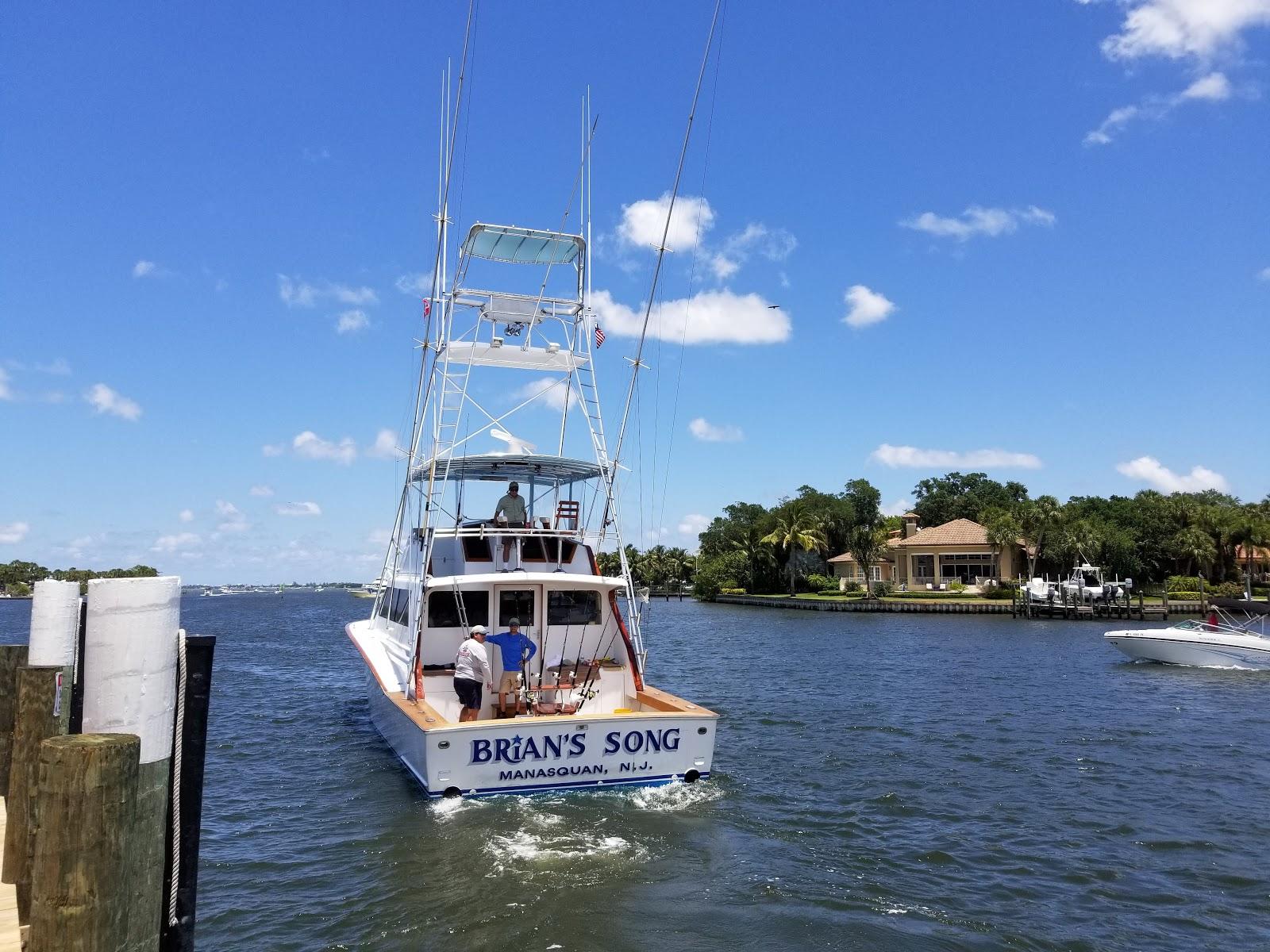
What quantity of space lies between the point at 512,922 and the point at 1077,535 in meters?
65.8

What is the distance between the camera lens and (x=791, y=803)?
11.4m

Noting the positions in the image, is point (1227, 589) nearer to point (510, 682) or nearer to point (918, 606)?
point (918, 606)

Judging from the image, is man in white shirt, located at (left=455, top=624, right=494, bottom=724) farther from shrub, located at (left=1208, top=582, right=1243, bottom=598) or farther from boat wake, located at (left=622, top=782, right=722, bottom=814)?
shrub, located at (left=1208, top=582, right=1243, bottom=598)

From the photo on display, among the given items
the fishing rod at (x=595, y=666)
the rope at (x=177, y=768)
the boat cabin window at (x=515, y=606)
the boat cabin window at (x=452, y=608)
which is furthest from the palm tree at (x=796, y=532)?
the rope at (x=177, y=768)

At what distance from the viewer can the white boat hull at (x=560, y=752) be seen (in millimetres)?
10266

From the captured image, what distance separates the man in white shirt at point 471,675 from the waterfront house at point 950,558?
212 feet

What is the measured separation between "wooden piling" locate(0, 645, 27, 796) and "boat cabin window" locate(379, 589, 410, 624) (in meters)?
7.26

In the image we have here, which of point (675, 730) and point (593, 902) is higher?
point (675, 730)

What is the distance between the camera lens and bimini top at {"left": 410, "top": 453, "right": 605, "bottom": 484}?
1402 cm

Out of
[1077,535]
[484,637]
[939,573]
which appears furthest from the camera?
[939,573]

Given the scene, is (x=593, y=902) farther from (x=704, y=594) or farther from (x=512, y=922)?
(x=704, y=594)

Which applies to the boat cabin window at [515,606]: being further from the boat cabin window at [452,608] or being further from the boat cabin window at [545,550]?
the boat cabin window at [545,550]

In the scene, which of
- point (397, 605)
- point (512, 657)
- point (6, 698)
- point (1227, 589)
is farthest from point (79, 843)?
point (1227, 589)

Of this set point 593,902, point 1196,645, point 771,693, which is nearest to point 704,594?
point 1196,645
